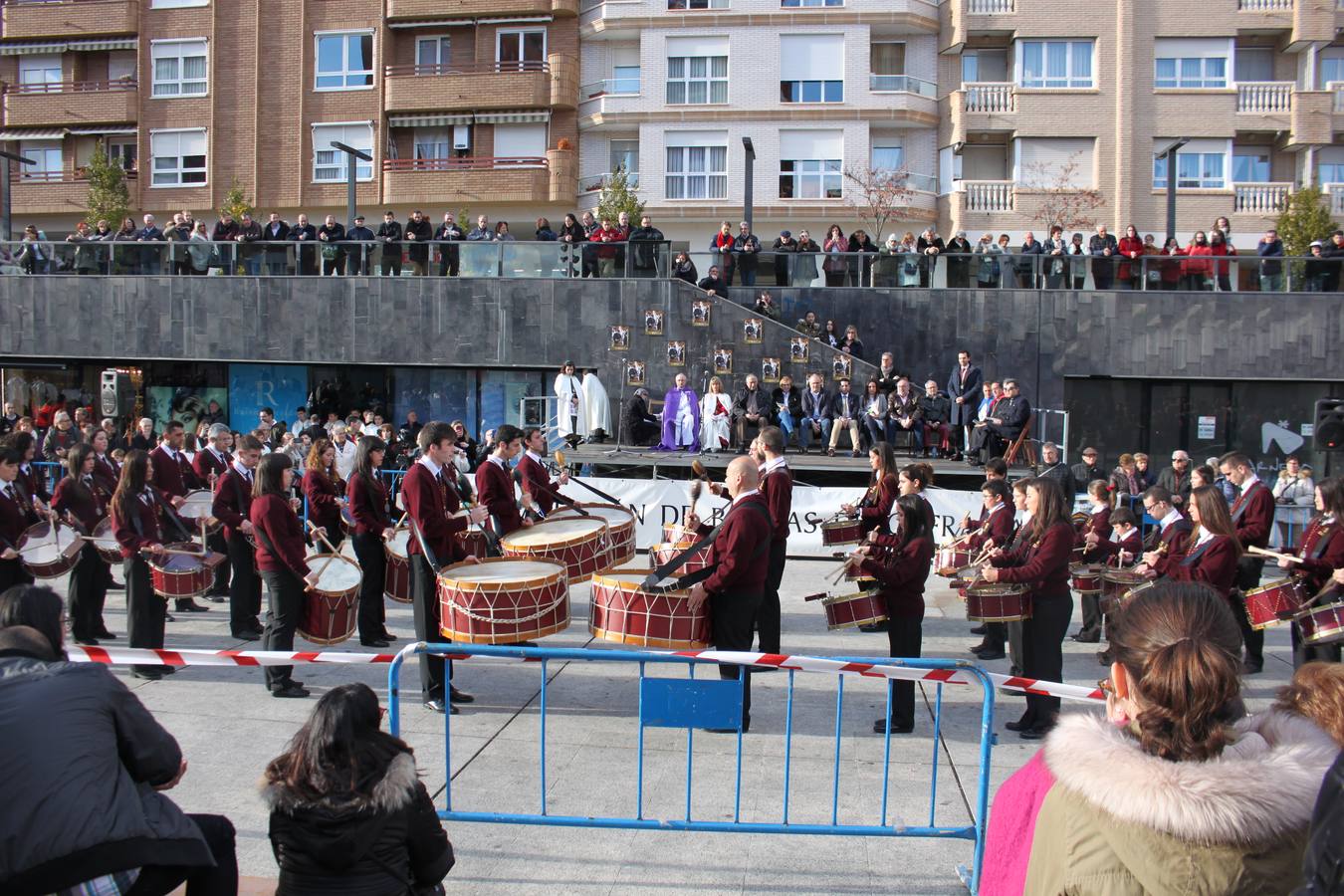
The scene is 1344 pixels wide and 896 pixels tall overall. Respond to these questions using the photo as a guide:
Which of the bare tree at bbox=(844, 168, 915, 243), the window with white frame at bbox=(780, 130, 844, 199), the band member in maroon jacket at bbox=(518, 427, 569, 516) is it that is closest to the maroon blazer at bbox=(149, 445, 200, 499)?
the band member in maroon jacket at bbox=(518, 427, 569, 516)

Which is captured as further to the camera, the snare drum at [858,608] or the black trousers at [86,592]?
the black trousers at [86,592]

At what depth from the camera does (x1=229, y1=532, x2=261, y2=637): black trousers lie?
9828 mm

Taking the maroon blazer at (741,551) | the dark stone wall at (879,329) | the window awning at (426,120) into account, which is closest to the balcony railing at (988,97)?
the dark stone wall at (879,329)

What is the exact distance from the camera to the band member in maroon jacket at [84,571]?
32.6 feet

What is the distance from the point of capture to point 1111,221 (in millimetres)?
31891

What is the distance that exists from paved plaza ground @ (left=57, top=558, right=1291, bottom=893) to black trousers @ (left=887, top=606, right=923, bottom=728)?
5.9 inches

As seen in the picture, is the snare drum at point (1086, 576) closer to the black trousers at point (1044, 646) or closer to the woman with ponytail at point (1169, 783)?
the black trousers at point (1044, 646)

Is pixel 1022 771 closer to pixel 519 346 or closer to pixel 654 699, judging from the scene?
pixel 654 699

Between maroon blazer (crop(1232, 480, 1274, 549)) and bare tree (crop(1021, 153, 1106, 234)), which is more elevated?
bare tree (crop(1021, 153, 1106, 234))

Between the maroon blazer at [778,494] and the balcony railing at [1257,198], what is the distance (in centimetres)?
2813

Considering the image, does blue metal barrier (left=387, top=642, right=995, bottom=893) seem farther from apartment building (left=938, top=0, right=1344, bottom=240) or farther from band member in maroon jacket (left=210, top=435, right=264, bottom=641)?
apartment building (left=938, top=0, right=1344, bottom=240)

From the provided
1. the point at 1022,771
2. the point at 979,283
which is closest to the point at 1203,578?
the point at 1022,771

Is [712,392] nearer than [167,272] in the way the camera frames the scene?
Yes

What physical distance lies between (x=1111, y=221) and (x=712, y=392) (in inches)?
709
